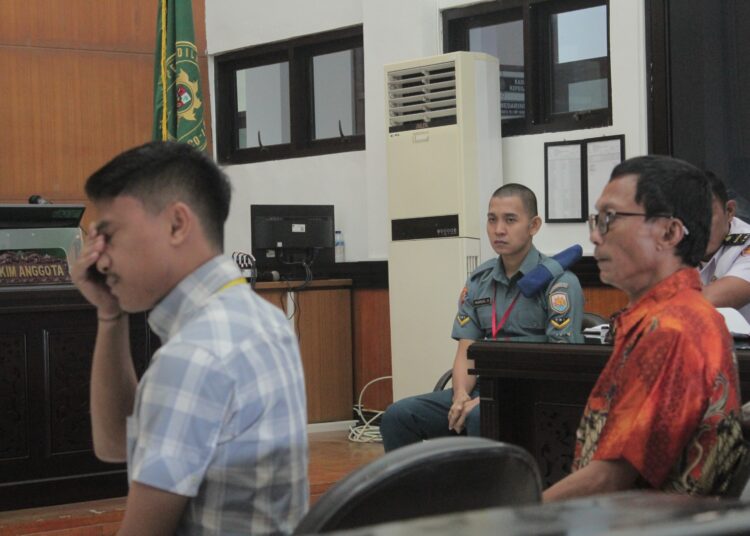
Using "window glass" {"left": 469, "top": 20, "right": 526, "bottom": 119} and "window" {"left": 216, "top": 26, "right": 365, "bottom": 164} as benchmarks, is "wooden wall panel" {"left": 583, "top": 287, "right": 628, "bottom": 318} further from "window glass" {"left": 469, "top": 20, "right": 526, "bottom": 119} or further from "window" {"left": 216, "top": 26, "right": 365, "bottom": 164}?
"window" {"left": 216, "top": 26, "right": 365, "bottom": 164}

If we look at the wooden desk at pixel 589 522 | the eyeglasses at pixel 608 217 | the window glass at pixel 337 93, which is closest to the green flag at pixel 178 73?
the window glass at pixel 337 93

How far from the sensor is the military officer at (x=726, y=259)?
12.2ft

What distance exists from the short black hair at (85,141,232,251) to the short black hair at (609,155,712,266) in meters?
0.72

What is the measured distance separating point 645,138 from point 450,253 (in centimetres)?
115

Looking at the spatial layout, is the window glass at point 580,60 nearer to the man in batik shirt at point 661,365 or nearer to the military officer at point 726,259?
the military officer at point 726,259

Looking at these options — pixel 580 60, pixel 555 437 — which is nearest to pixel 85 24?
pixel 580 60

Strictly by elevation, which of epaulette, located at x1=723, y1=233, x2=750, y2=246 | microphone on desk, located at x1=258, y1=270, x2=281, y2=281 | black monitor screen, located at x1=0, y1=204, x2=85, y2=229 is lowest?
microphone on desk, located at x1=258, y1=270, x2=281, y2=281

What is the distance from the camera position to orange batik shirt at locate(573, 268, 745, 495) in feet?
5.53

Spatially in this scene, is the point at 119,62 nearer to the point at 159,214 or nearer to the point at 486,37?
the point at 486,37

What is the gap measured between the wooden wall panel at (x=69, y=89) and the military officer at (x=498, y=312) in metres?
3.55

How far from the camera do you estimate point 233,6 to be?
7.58 metres

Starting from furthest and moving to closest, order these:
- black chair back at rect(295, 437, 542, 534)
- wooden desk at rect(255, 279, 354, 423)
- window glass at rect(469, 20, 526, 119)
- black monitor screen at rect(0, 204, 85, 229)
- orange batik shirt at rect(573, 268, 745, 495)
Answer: wooden desk at rect(255, 279, 354, 423), window glass at rect(469, 20, 526, 119), black monitor screen at rect(0, 204, 85, 229), orange batik shirt at rect(573, 268, 745, 495), black chair back at rect(295, 437, 542, 534)

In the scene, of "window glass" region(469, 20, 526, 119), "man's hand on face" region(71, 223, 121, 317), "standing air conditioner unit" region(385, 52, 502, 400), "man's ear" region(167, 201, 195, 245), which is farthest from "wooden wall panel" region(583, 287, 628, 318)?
"man's ear" region(167, 201, 195, 245)

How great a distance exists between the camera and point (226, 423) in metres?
1.39
